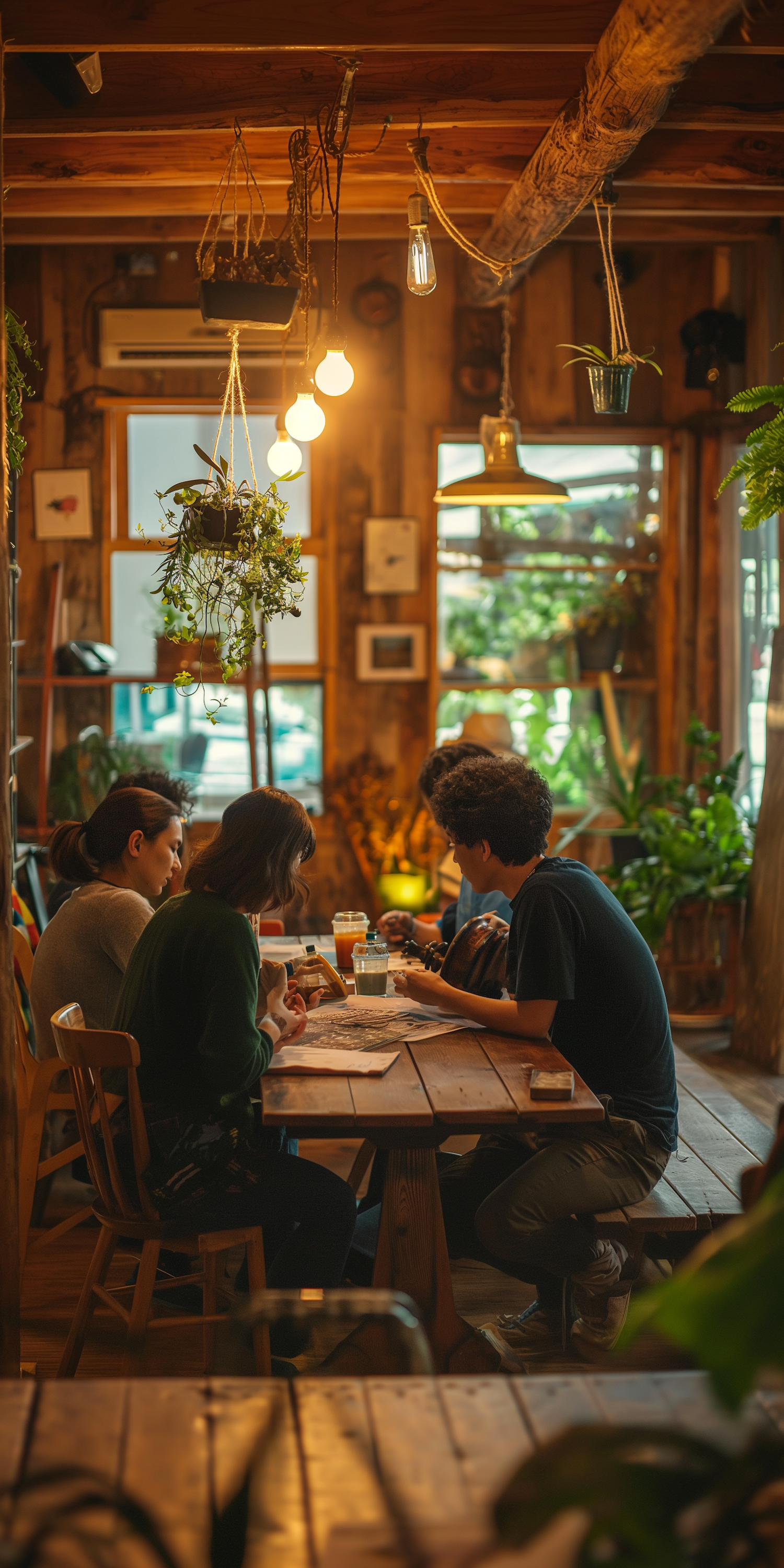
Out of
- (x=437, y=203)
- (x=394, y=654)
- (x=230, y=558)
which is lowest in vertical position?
(x=394, y=654)

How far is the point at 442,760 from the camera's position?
372 cm

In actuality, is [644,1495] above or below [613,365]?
below

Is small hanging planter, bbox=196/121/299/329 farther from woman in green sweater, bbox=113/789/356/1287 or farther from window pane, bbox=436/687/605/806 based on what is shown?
window pane, bbox=436/687/605/806

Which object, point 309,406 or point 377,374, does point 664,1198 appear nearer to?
point 309,406

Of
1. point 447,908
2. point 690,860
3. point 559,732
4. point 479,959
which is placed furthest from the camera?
point 559,732

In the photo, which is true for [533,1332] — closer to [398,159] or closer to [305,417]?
[305,417]

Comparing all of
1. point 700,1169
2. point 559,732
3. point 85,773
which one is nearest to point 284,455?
point 700,1169

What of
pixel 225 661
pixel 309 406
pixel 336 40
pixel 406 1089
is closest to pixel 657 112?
pixel 336 40

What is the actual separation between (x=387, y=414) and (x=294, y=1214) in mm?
4167

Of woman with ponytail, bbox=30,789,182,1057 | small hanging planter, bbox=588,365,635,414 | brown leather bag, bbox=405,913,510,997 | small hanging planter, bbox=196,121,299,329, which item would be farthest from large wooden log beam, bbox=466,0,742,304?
woman with ponytail, bbox=30,789,182,1057

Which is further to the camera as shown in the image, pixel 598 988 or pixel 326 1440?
pixel 598 988

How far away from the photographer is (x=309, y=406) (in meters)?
3.31

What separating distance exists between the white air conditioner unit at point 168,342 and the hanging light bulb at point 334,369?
2.50 metres

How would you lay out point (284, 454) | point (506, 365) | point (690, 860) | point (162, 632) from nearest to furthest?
point (284, 454) < point (506, 365) < point (690, 860) < point (162, 632)
